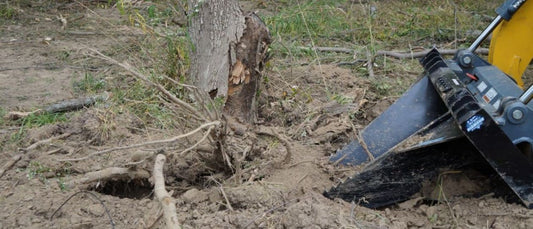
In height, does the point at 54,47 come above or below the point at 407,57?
below

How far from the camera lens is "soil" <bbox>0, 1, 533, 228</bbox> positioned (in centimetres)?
330

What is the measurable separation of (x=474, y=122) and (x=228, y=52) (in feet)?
6.94

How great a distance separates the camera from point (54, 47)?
6.59 meters

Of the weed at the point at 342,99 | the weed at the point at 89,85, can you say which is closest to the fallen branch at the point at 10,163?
the weed at the point at 89,85

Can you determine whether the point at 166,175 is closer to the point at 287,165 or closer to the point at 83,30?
the point at 287,165

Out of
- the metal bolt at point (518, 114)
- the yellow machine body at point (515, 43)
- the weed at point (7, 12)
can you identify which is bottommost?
the weed at point (7, 12)

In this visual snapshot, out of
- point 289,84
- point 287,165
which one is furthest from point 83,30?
point 287,165

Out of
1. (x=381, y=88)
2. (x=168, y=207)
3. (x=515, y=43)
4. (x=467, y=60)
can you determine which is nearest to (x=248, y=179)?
(x=168, y=207)

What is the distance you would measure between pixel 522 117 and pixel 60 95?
12.6 ft

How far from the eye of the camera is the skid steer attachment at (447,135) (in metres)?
3.19

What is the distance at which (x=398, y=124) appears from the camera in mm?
3836

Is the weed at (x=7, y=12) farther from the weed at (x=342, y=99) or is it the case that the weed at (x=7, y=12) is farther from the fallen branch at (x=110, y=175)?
the weed at (x=342, y=99)

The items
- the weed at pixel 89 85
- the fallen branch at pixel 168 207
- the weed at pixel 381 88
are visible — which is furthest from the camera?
the weed at pixel 89 85

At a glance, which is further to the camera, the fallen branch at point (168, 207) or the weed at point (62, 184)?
the weed at point (62, 184)
